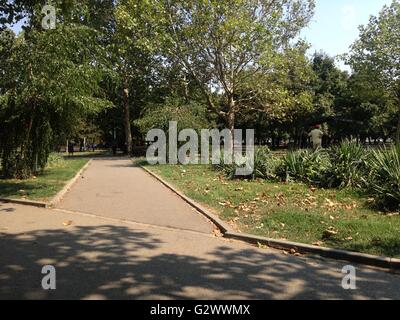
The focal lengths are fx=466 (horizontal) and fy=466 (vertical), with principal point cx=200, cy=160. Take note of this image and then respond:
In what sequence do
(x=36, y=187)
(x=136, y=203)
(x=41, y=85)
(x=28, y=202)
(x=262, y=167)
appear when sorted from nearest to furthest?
(x=28, y=202) < (x=136, y=203) < (x=41, y=85) < (x=36, y=187) < (x=262, y=167)

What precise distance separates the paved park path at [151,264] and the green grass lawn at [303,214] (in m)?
0.76

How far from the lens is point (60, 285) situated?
5.25 m

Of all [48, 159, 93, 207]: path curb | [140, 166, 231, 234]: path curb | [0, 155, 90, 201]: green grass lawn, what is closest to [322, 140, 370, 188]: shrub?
[140, 166, 231, 234]: path curb

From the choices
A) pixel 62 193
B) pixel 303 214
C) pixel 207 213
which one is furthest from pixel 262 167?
pixel 62 193

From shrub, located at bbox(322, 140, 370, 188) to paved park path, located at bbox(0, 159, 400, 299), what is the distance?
447 cm

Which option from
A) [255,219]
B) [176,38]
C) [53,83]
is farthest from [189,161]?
[255,219]

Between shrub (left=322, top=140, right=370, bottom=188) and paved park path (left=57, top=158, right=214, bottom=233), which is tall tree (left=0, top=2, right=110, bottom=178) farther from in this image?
shrub (left=322, top=140, right=370, bottom=188)

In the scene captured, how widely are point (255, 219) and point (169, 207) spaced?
240 centimetres

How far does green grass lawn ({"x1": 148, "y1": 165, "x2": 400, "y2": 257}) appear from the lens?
24.3 feet

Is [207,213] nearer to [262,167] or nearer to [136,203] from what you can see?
[136,203]

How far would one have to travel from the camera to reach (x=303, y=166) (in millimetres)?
13570

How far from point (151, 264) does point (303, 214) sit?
384 cm

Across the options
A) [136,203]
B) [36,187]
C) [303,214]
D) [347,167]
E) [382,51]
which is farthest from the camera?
[382,51]

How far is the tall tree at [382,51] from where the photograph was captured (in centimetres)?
3164
